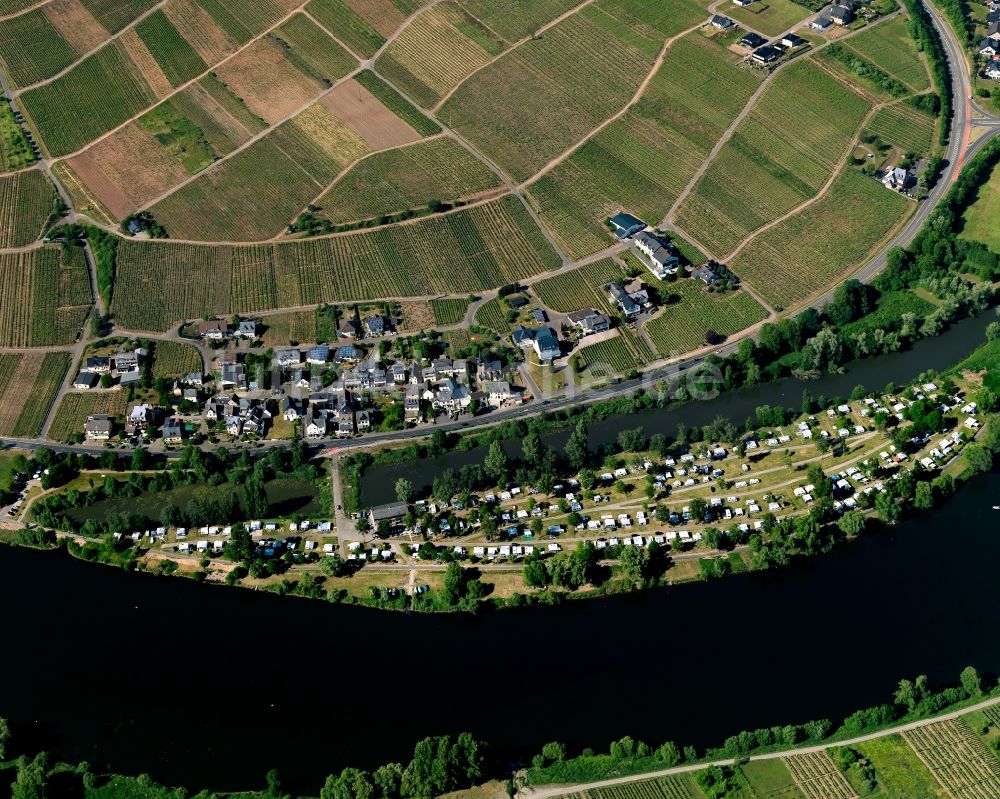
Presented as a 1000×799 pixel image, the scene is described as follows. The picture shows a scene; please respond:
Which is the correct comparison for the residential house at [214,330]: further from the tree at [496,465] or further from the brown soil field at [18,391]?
the tree at [496,465]

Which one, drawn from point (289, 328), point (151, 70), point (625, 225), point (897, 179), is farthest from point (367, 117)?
point (897, 179)

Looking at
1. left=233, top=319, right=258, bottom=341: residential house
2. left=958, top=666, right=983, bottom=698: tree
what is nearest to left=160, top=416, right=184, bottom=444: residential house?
left=233, top=319, right=258, bottom=341: residential house

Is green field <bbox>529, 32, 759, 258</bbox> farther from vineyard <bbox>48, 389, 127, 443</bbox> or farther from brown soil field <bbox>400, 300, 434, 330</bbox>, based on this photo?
vineyard <bbox>48, 389, 127, 443</bbox>

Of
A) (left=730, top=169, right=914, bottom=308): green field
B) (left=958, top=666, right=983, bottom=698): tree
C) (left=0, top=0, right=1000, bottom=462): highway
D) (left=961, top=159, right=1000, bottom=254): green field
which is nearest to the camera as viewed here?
(left=958, top=666, right=983, bottom=698): tree

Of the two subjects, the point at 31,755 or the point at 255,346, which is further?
the point at 255,346

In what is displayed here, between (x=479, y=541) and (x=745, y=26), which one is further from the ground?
(x=745, y=26)

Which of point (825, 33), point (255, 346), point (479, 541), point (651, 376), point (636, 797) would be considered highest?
point (825, 33)

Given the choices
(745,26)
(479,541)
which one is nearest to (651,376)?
(479,541)

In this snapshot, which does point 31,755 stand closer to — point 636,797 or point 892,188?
point 636,797

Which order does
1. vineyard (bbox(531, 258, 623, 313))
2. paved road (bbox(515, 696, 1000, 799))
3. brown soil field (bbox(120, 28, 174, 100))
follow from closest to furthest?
paved road (bbox(515, 696, 1000, 799)) < vineyard (bbox(531, 258, 623, 313)) < brown soil field (bbox(120, 28, 174, 100))
